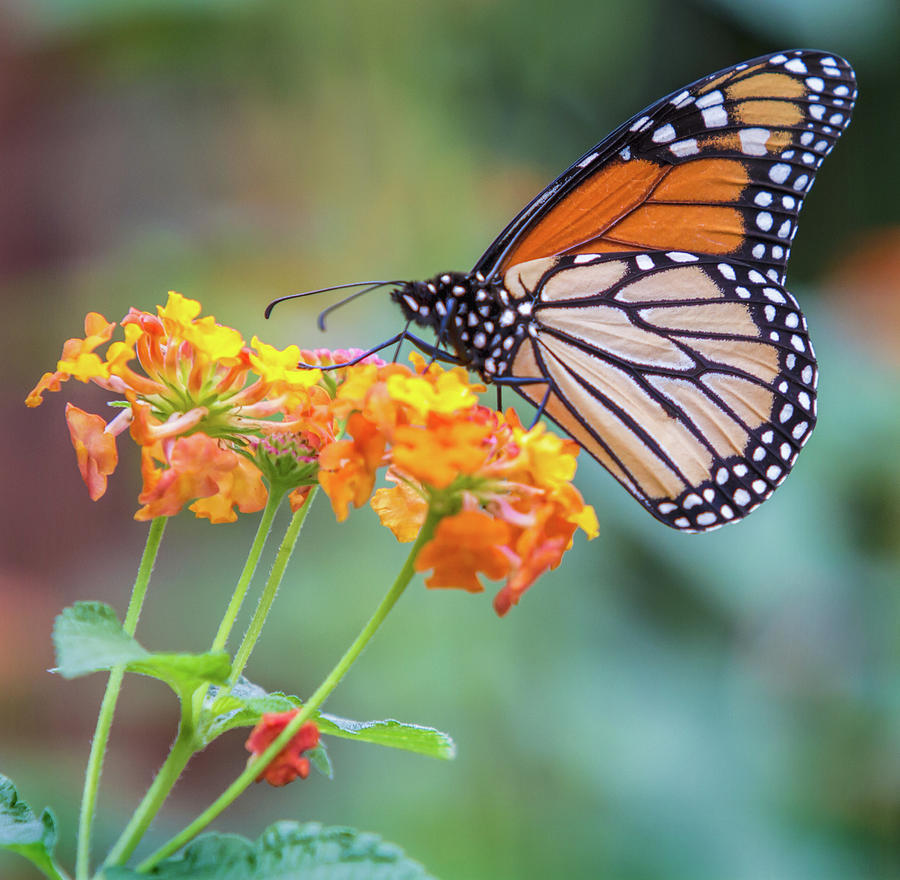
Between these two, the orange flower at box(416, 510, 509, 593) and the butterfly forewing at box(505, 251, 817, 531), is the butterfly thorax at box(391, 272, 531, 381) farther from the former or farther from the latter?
the orange flower at box(416, 510, 509, 593)

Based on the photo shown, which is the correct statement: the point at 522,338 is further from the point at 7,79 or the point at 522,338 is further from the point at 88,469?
the point at 7,79

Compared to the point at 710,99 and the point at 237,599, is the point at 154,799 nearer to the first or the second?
the point at 237,599

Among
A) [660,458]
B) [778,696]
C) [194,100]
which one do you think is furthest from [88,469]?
[194,100]

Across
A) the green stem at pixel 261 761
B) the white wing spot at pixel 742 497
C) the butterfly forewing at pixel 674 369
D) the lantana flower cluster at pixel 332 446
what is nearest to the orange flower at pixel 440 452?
the lantana flower cluster at pixel 332 446

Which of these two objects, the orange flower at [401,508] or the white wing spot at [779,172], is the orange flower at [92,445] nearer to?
the orange flower at [401,508]

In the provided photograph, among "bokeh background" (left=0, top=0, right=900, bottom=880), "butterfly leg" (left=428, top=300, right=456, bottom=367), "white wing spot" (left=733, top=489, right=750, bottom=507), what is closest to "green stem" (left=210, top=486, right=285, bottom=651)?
"butterfly leg" (left=428, top=300, right=456, bottom=367)

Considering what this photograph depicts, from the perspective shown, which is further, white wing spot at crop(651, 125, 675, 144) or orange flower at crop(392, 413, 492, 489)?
white wing spot at crop(651, 125, 675, 144)
